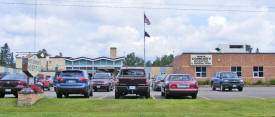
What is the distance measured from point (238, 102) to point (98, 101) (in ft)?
19.4

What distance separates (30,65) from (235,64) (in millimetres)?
38986

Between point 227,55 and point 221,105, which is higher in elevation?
point 227,55

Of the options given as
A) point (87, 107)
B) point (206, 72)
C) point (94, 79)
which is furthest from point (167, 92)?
point (206, 72)

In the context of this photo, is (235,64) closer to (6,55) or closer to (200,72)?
(200,72)

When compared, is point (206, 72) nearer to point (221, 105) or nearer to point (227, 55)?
point (227, 55)

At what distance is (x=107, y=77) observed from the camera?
30.8 meters

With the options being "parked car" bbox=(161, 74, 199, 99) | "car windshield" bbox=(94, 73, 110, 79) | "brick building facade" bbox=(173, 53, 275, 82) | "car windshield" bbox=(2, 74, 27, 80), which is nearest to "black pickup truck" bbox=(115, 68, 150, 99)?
"parked car" bbox=(161, 74, 199, 99)

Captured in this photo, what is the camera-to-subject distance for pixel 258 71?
50906 mm

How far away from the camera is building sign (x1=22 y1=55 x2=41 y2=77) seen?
15.8 metres

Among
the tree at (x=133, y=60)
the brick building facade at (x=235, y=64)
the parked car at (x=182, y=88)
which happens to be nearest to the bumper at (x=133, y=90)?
the parked car at (x=182, y=88)

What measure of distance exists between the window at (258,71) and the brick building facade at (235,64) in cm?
14

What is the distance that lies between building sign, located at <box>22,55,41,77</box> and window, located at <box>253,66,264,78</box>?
39.4 m

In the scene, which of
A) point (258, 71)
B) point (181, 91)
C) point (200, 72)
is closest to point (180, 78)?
point (181, 91)

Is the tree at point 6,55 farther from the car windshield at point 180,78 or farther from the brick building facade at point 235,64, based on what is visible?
the car windshield at point 180,78
